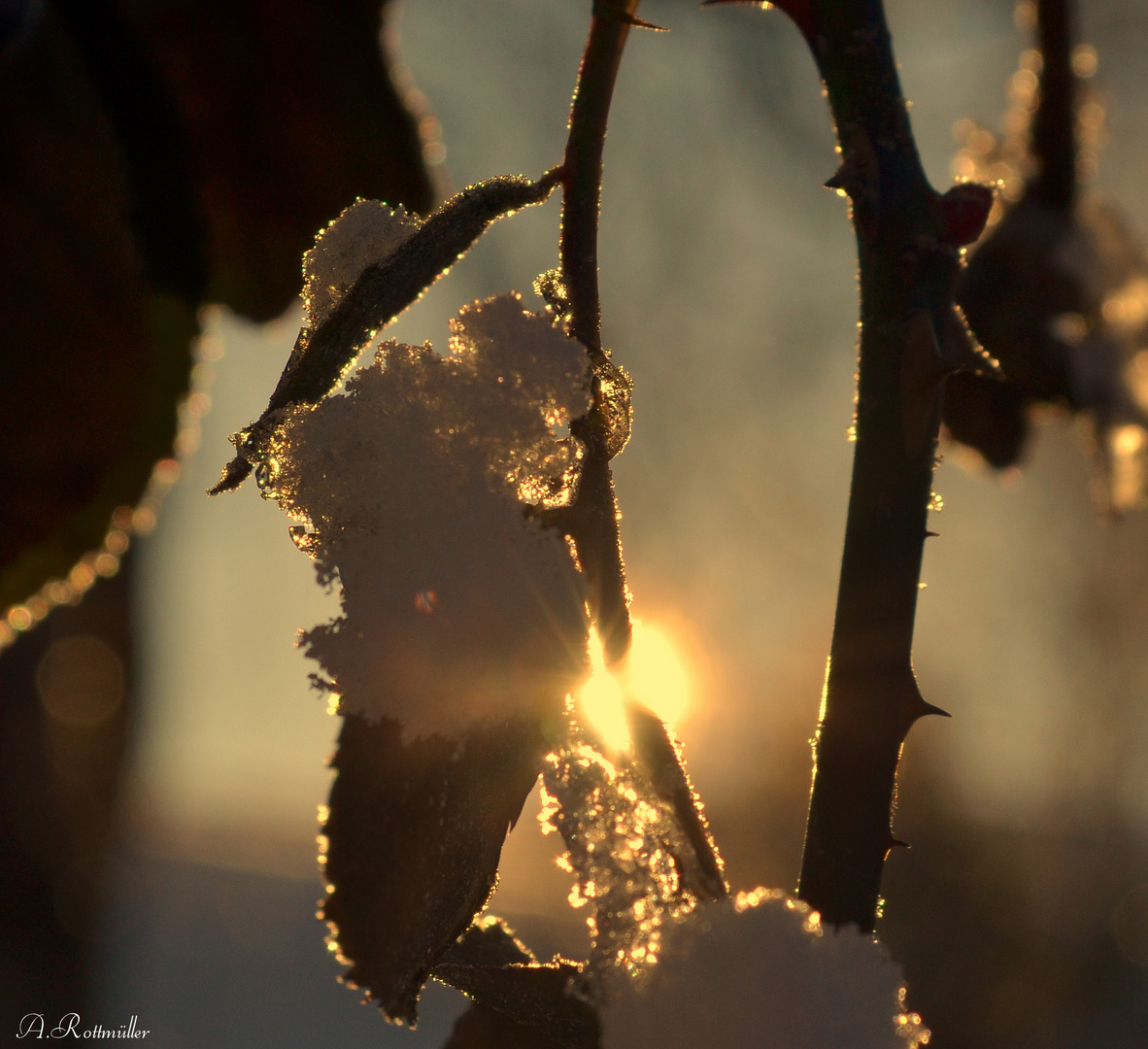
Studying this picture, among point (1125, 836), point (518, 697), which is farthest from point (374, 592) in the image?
point (1125, 836)

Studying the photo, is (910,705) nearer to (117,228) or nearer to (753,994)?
(753,994)

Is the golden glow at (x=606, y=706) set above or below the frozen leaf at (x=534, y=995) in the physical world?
above

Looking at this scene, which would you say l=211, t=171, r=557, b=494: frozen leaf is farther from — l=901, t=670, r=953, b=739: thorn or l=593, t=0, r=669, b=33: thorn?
l=901, t=670, r=953, b=739: thorn

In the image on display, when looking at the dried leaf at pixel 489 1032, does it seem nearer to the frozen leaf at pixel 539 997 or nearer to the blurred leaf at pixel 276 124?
the frozen leaf at pixel 539 997

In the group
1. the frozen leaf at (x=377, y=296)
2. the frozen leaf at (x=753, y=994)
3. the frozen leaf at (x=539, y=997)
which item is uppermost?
the frozen leaf at (x=377, y=296)

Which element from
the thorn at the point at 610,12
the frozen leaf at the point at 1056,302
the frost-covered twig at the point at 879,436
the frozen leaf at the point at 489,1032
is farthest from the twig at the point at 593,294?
the frozen leaf at the point at 1056,302

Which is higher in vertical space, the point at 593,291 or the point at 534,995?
the point at 593,291
